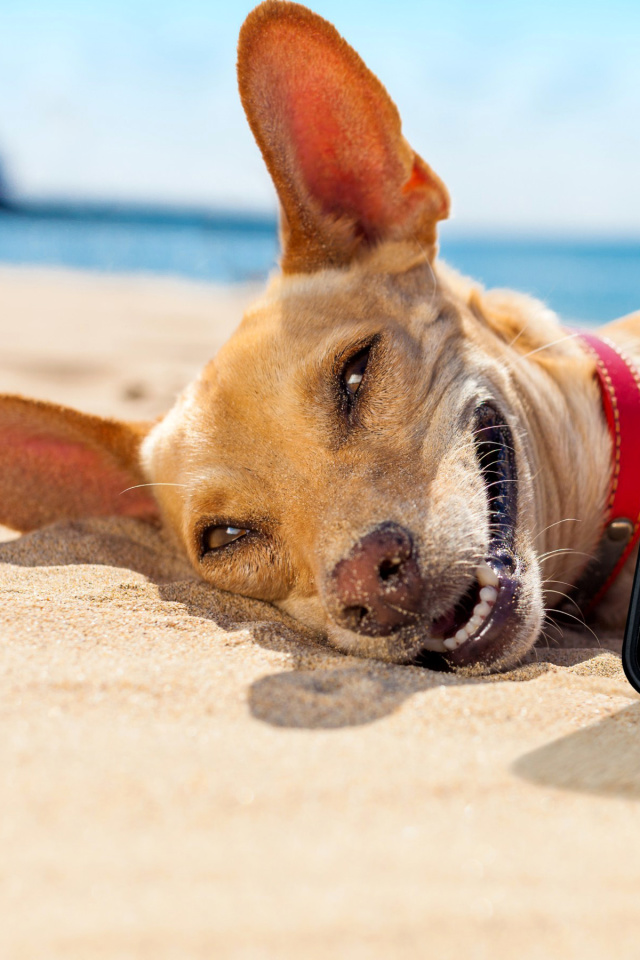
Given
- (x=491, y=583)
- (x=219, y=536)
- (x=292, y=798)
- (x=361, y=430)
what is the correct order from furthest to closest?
(x=219, y=536), (x=361, y=430), (x=491, y=583), (x=292, y=798)

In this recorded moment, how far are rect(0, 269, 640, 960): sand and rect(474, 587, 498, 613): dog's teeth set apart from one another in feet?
0.77

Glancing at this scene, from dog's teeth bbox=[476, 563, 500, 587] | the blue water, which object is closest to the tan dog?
dog's teeth bbox=[476, 563, 500, 587]

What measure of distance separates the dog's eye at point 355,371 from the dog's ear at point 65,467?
1.31 meters

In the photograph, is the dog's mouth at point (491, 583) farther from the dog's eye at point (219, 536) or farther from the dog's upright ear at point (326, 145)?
the dog's upright ear at point (326, 145)

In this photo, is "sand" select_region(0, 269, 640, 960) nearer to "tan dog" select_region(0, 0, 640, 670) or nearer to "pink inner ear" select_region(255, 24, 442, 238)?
"tan dog" select_region(0, 0, 640, 670)

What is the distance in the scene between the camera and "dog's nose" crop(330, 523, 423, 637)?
232 cm

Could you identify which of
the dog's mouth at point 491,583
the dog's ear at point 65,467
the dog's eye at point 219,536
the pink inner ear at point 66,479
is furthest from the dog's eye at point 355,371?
the pink inner ear at point 66,479

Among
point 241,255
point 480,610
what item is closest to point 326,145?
point 480,610

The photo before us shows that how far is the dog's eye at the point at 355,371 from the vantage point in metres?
2.92

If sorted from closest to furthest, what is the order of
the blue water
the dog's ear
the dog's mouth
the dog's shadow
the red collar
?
the dog's shadow
the dog's mouth
the red collar
the dog's ear
the blue water

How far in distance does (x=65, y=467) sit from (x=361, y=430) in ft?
5.78

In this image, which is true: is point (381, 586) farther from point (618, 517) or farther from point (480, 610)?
point (618, 517)

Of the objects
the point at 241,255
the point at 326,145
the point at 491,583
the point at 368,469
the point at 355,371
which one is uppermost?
the point at 241,255

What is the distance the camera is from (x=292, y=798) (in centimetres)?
148
